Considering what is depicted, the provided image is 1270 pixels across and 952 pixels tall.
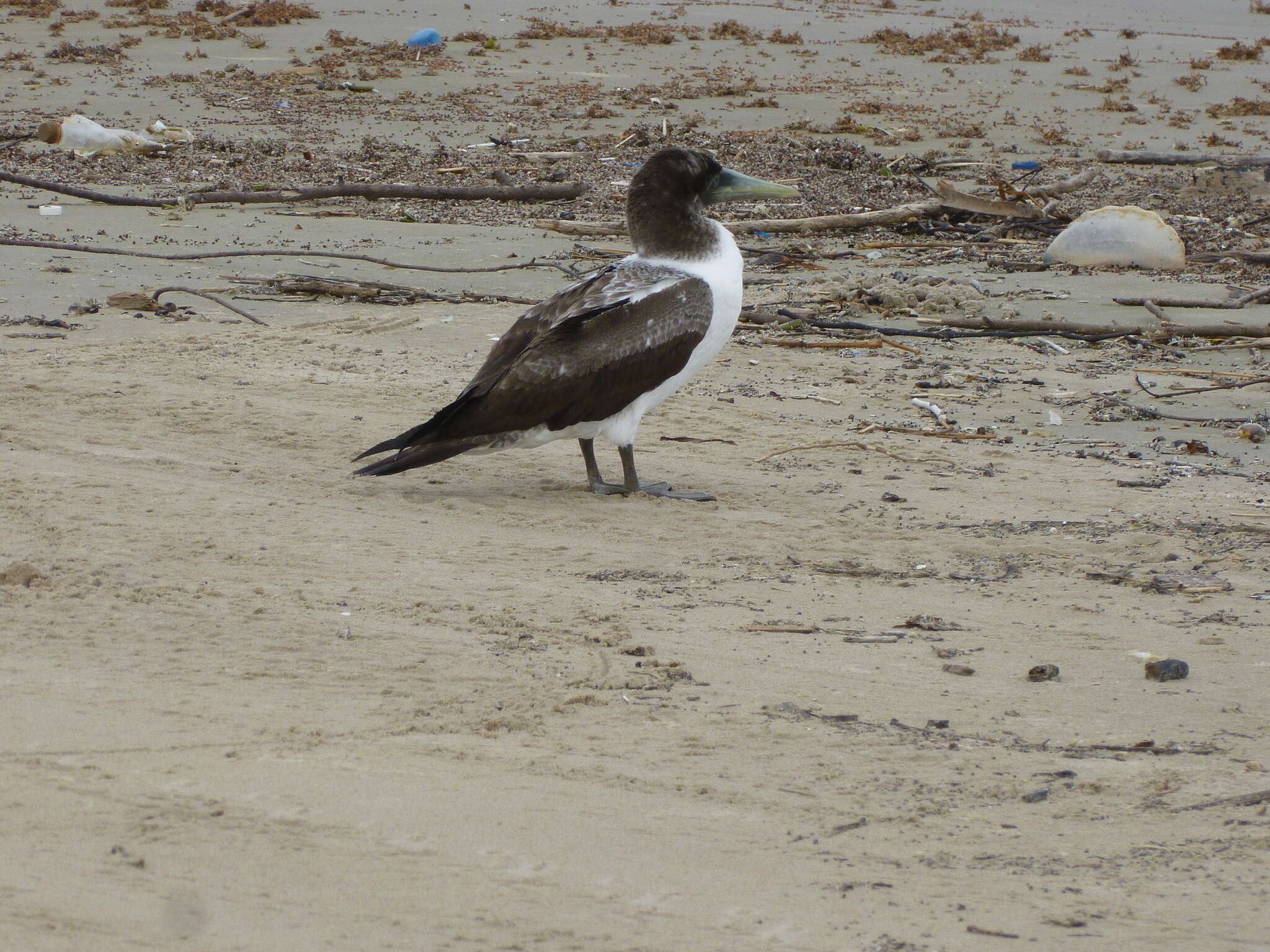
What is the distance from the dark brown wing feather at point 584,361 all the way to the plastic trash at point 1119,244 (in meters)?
5.21

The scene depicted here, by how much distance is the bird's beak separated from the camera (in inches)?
251

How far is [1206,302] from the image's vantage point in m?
8.91

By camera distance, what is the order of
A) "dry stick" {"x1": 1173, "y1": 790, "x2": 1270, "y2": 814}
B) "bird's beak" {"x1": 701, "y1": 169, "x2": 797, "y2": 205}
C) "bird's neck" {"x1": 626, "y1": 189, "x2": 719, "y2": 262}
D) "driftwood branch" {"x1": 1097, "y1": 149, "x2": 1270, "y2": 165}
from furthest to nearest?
"driftwood branch" {"x1": 1097, "y1": 149, "x2": 1270, "y2": 165} < "bird's beak" {"x1": 701, "y1": 169, "x2": 797, "y2": 205} < "bird's neck" {"x1": 626, "y1": 189, "x2": 719, "y2": 262} < "dry stick" {"x1": 1173, "y1": 790, "x2": 1270, "y2": 814}

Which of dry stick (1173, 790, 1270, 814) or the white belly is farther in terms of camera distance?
the white belly

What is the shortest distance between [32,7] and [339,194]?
15.3m

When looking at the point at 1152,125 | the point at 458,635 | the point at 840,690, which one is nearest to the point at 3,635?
the point at 458,635

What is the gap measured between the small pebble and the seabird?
211 cm

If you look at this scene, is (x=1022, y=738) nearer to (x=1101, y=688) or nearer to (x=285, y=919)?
(x=1101, y=688)

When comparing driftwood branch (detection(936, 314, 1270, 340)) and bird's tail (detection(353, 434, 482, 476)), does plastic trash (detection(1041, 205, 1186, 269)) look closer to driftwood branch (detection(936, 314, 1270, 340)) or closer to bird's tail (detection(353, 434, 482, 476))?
driftwood branch (detection(936, 314, 1270, 340))

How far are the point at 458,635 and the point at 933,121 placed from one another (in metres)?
15.7

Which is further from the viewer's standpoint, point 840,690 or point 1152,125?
point 1152,125

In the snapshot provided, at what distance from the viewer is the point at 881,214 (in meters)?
11.6

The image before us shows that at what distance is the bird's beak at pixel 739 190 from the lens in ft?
20.9

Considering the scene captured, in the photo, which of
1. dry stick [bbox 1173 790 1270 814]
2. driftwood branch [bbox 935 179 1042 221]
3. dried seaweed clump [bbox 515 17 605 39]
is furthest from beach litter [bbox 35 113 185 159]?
dry stick [bbox 1173 790 1270 814]
